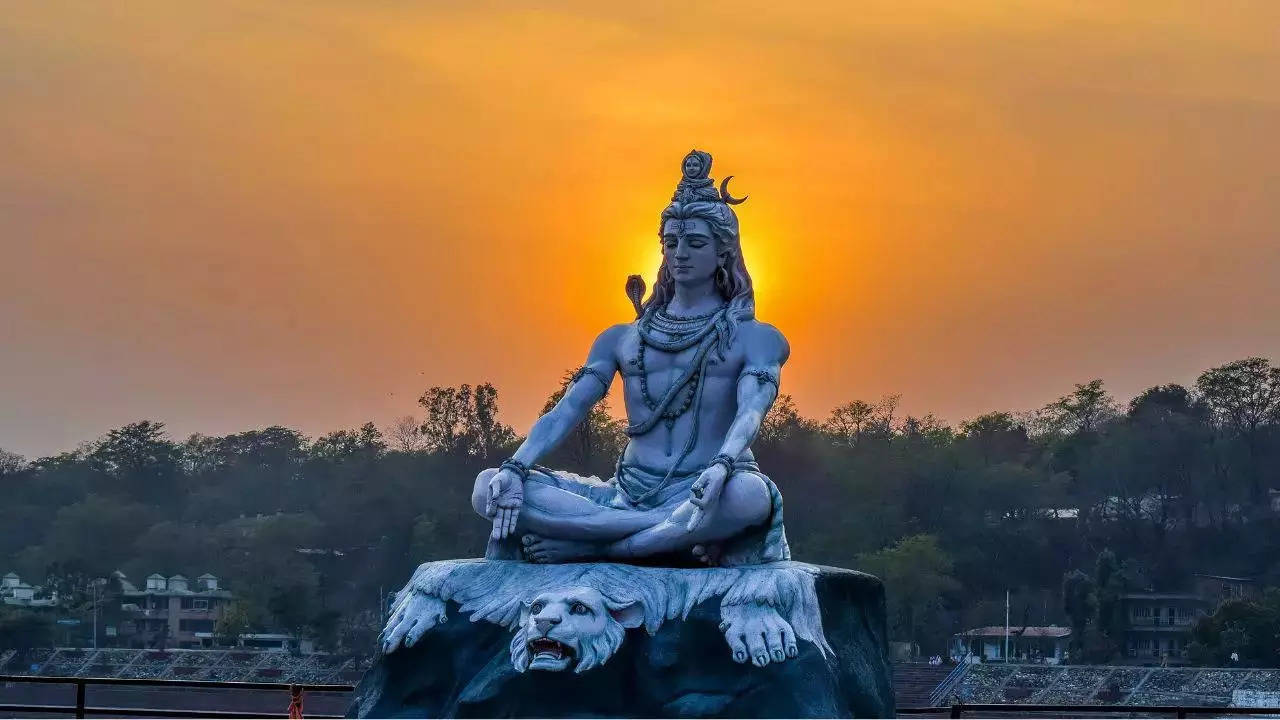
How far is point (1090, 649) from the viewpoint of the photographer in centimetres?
5612

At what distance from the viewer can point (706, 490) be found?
39.1ft

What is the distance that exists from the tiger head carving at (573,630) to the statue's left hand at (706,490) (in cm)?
54

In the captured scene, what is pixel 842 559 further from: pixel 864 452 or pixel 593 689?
pixel 593 689

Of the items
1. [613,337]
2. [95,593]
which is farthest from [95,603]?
[613,337]

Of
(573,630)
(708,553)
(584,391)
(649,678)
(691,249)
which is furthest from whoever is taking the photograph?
(584,391)

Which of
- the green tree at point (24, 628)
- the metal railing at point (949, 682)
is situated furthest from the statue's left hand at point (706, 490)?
the green tree at point (24, 628)

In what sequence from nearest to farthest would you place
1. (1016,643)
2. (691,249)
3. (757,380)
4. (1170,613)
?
(757,380)
(691,249)
(1016,643)
(1170,613)

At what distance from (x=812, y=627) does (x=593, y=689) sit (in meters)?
1.05

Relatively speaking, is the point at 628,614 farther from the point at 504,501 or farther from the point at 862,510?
the point at 862,510

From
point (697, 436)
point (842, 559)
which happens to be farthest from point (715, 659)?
point (842, 559)

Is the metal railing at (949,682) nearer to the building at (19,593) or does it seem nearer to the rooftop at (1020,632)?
the rooftop at (1020,632)

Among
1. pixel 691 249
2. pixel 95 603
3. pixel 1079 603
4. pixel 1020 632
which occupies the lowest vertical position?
pixel 1020 632

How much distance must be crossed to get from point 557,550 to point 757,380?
1323 millimetres

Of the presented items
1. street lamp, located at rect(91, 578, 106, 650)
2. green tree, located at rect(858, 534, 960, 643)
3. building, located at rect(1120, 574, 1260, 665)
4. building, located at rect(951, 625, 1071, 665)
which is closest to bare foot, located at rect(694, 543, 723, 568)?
green tree, located at rect(858, 534, 960, 643)
